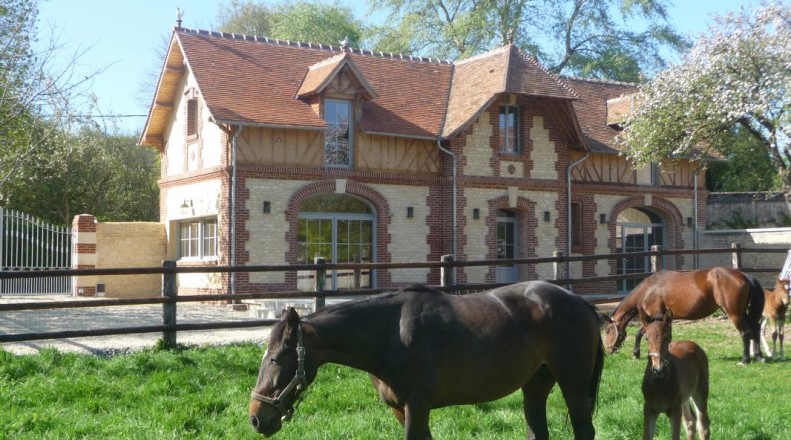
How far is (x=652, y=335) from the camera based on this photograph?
6.98 m

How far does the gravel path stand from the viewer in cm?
1238

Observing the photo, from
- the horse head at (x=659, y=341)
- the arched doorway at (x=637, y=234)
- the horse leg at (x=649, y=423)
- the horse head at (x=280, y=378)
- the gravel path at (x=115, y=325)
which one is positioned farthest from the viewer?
the arched doorway at (x=637, y=234)

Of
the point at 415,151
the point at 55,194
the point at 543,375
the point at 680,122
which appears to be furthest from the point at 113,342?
the point at 55,194

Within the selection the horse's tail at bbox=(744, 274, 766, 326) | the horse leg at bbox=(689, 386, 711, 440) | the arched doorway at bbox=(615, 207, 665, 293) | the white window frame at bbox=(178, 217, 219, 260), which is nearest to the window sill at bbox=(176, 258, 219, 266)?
the white window frame at bbox=(178, 217, 219, 260)

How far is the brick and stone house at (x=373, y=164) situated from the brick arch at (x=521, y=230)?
0.04m

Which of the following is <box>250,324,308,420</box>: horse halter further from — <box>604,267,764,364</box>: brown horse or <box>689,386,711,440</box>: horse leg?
<box>604,267,764,364</box>: brown horse

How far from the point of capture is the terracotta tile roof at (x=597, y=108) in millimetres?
26719

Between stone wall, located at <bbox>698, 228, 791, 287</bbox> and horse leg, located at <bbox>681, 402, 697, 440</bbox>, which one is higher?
stone wall, located at <bbox>698, 228, 791, 287</bbox>

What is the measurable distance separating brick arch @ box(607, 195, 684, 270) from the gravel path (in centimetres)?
1198

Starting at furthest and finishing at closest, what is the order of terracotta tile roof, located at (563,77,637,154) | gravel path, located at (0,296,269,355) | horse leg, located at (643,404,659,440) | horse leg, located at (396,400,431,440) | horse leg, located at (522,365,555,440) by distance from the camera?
terracotta tile roof, located at (563,77,637,154) → gravel path, located at (0,296,269,355) → horse leg, located at (643,404,659,440) → horse leg, located at (522,365,555,440) → horse leg, located at (396,400,431,440)

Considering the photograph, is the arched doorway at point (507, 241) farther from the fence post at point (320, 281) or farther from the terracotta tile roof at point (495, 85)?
the fence post at point (320, 281)

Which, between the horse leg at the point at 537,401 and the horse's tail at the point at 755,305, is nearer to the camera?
the horse leg at the point at 537,401

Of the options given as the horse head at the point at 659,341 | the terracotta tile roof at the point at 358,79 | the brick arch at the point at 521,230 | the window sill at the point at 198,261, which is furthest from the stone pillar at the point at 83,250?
the horse head at the point at 659,341

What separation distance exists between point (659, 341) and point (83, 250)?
63.0ft
